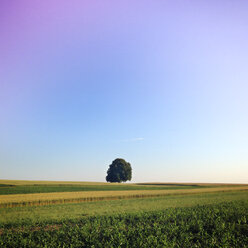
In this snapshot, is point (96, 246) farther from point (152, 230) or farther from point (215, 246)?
point (215, 246)

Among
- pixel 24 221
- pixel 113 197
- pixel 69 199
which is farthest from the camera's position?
pixel 113 197

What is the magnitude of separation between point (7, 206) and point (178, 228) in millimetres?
22018

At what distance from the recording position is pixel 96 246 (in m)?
11.0

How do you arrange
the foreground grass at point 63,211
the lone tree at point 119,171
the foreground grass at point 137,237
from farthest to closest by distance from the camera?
the lone tree at point 119,171
the foreground grass at point 63,211
the foreground grass at point 137,237

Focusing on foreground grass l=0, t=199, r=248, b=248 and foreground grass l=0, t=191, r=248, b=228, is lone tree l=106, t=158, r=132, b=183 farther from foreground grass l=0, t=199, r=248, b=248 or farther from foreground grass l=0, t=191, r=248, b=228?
foreground grass l=0, t=199, r=248, b=248

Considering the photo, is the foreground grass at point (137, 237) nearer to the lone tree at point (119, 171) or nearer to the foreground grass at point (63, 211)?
the foreground grass at point (63, 211)

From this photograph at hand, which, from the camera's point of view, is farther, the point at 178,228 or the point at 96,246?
the point at 178,228

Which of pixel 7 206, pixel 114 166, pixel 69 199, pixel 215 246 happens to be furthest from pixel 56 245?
pixel 114 166

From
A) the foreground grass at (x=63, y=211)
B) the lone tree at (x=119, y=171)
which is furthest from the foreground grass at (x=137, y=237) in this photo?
the lone tree at (x=119, y=171)

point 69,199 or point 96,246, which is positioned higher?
point 96,246

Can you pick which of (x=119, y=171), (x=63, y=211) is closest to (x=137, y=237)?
(x=63, y=211)

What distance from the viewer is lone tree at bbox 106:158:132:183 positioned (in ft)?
292

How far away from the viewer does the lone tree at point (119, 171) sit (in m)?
89.0

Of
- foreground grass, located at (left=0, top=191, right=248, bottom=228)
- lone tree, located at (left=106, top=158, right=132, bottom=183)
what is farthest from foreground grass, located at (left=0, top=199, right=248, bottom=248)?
lone tree, located at (left=106, top=158, right=132, bottom=183)
